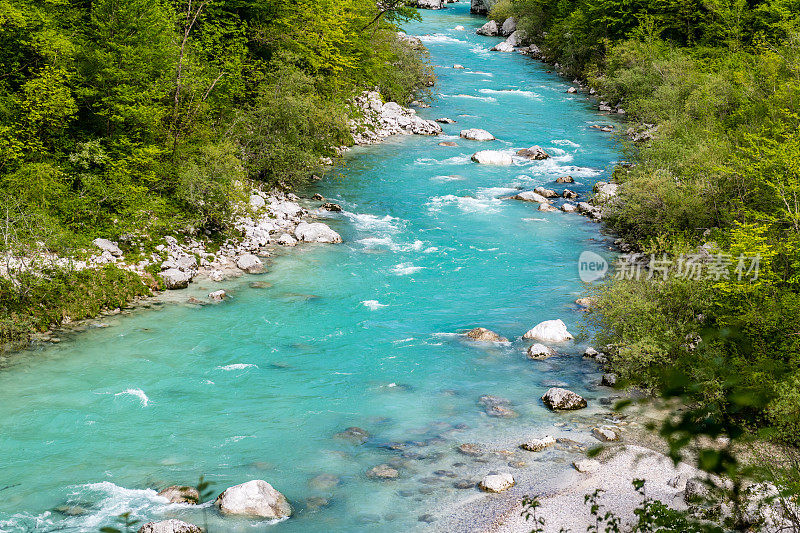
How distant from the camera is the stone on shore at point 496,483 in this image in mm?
14125

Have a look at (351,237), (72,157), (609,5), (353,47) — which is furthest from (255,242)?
(609,5)

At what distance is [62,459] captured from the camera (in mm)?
14703

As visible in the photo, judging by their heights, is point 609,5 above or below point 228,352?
above

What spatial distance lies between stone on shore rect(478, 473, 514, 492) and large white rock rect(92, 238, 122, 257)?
14400 mm

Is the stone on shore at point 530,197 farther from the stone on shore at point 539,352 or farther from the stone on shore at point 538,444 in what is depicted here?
the stone on shore at point 538,444

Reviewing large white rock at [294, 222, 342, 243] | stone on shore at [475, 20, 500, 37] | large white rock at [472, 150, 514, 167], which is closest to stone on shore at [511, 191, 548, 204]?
large white rock at [472, 150, 514, 167]

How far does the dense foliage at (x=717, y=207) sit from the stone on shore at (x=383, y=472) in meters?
5.53

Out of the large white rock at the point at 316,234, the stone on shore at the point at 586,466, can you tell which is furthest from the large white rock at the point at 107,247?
the stone on shore at the point at 586,466

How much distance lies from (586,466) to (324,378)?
723 cm

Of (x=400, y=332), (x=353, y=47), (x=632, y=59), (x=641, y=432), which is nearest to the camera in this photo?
(x=641, y=432)

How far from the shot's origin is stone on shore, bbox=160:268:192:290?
22.6 m

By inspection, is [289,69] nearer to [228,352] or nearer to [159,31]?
[159,31]

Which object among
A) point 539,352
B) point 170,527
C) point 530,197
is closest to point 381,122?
point 530,197

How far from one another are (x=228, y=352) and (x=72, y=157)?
929cm
